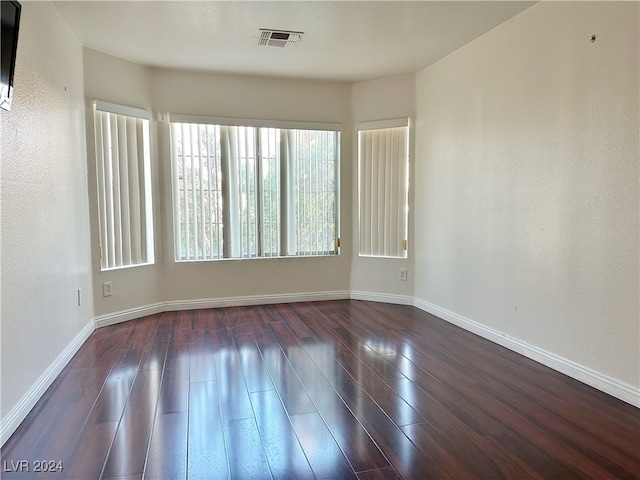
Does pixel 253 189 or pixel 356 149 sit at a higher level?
pixel 356 149

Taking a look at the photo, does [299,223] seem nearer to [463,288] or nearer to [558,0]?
[463,288]

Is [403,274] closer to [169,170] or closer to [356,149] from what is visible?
[356,149]

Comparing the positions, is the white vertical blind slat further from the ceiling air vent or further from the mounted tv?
the mounted tv

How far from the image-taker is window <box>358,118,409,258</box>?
461cm

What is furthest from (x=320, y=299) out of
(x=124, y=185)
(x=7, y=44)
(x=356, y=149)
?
(x=7, y=44)

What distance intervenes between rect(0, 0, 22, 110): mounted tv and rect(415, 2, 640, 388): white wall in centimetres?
307

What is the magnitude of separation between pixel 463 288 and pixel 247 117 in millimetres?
2821

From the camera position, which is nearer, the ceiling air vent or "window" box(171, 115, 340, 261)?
the ceiling air vent

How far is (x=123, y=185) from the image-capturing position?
3.99m

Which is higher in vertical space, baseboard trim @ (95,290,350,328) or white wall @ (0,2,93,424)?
white wall @ (0,2,93,424)

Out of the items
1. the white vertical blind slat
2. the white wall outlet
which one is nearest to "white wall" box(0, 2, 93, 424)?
the white vertical blind slat

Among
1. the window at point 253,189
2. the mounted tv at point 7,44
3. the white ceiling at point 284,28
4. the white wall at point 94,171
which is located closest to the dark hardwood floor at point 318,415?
the white wall at point 94,171

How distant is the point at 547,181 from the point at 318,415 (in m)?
2.15

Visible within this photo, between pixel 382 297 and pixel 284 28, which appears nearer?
pixel 284 28
